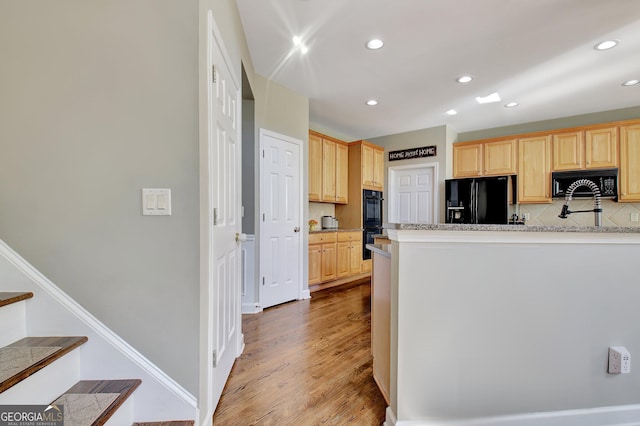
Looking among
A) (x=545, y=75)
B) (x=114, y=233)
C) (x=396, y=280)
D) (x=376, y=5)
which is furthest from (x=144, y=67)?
(x=545, y=75)

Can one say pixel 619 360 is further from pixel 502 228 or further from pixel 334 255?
pixel 334 255

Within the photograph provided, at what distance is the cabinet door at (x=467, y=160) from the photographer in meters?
4.91

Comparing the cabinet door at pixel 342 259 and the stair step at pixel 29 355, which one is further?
the cabinet door at pixel 342 259

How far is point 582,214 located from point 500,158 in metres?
1.43

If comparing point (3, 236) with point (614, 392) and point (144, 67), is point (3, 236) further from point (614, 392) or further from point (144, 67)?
point (614, 392)

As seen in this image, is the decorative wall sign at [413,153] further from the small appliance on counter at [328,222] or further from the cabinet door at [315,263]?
the cabinet door at [315,263]

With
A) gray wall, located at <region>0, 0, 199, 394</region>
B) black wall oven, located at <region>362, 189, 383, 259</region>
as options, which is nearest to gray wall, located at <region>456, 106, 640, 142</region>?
black wall oven, located at <region>362, 189, 383, 259</region>

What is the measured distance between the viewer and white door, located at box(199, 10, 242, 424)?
133 cm

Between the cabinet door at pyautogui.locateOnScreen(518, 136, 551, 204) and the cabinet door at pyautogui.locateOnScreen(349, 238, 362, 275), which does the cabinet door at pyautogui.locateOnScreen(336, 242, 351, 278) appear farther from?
the cabinet door at pyautogui.locateOnScreen(518, 136, 551, 204)

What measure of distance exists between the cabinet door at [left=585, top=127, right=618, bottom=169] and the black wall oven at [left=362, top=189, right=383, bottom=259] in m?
3.12

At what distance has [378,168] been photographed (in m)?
5.37

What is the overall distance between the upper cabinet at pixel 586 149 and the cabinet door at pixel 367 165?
2.80m

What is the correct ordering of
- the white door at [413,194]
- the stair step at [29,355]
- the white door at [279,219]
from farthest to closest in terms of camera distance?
the white door at [413,194] → the white door at [279,219] → the stair step at [29,355]

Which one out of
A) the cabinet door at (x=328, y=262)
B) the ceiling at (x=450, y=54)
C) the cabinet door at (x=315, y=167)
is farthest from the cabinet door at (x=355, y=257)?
the ceiling at (x=450, y=54)
